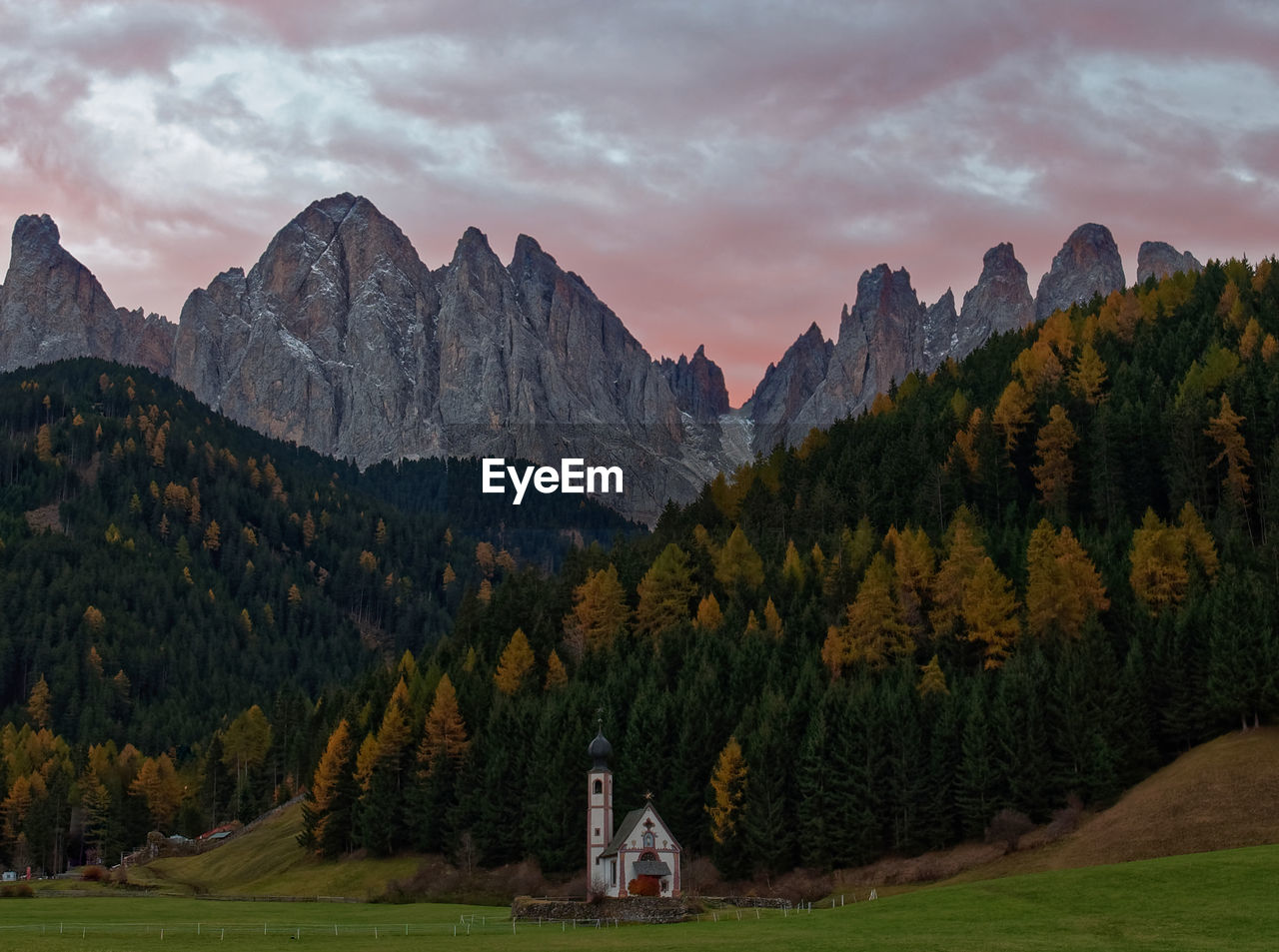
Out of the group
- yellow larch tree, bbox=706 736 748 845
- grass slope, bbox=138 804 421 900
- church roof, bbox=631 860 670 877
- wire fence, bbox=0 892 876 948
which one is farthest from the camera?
grass slope, bbox=138 804 421 900

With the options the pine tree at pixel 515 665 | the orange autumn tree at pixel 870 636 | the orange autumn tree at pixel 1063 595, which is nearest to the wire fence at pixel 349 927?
the orange autumn tree at pixel 870 636

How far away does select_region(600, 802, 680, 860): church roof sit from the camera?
10138 centimetres

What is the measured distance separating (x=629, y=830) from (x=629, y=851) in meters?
1.41

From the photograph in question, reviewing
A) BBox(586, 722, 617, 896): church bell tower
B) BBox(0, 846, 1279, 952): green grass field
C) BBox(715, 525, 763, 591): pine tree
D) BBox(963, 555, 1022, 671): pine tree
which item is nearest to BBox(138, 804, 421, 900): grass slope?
BBox(586, 722, 617, 896): church bell tower

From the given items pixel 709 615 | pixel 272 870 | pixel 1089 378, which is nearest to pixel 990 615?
pixel 709 615

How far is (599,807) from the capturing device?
350 feet

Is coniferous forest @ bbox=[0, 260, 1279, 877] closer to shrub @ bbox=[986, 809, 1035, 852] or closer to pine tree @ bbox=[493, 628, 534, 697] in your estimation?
pine tree @ bbox=[493, 628, 534, 697]

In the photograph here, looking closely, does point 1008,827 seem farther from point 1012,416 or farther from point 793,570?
point 1012,416

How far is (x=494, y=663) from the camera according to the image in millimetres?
137000

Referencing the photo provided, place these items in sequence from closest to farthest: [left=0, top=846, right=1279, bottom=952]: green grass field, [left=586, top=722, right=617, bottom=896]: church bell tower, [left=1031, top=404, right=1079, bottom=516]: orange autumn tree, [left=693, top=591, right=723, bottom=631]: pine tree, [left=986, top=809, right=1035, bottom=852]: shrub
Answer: [left=0, top=846, right=1279, bottom=952]: green grass field → [left=986, top=809, right=1035, bottom=852]: shrub → [left=586, top=722, right=617, bottom=896]: church bell tower → [left=693, top=591, right=723, bottom=631]: pine tree → [left=1031, top=404, right=1079, bottom=516]: orange autumn tree

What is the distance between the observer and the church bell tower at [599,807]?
346ft

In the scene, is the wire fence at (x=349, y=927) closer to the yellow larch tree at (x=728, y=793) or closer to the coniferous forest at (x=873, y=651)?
the yellow larch tree at (x=728, y=793)

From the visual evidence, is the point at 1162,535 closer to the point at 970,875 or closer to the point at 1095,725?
the point at 1095,725

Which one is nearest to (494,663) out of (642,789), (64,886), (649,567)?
(649,567)
